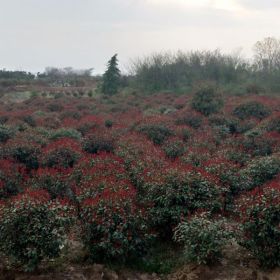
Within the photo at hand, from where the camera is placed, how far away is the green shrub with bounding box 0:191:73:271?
582 cm

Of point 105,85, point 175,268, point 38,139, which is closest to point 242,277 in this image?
point 175,268

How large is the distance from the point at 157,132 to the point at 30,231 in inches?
347

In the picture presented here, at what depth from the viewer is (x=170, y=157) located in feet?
38.8

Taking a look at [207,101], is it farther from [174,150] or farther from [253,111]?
[174,150]

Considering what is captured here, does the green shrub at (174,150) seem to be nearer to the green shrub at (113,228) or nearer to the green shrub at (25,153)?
the green shrub at (25,153)

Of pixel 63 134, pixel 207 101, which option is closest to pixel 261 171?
pixel 63 134

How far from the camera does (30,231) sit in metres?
5.80

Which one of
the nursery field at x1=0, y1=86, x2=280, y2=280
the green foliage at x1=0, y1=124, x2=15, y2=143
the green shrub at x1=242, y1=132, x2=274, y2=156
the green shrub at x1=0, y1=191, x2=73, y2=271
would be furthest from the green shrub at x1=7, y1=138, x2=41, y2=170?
the green shrub at x1=242, y1=132, x2=274, y2=156

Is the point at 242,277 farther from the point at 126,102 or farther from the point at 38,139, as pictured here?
the point at 126,102

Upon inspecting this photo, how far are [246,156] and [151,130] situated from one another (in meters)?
4.10

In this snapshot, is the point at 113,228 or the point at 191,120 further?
the point at 191,120

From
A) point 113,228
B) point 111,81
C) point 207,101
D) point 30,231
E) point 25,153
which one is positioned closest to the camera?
point 30,231

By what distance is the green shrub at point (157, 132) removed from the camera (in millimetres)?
14047

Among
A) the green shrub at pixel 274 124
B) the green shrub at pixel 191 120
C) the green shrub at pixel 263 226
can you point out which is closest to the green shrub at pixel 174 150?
the green shrub at pixel 274 124
